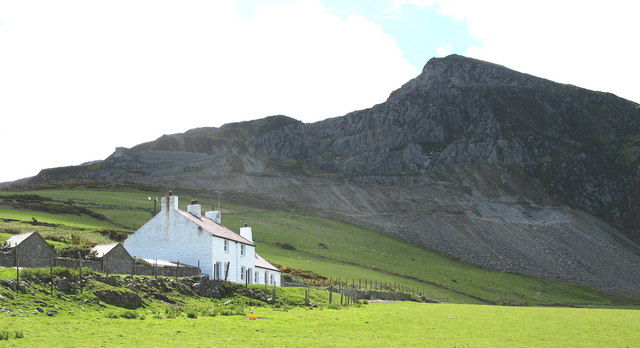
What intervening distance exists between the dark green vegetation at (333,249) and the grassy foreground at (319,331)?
3997 cm

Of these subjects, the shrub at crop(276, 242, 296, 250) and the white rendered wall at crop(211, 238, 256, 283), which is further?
the shrub at crop(276, 242, 296, 250)

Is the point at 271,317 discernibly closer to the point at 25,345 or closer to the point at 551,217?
the point at 25,345

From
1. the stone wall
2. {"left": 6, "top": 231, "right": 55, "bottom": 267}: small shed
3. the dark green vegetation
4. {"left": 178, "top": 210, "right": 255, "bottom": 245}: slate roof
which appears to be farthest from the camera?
the dark green vegetation

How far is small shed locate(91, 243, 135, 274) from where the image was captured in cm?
4451

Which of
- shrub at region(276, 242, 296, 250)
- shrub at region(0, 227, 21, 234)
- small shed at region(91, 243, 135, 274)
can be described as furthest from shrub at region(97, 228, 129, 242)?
small shed at region(91, 243, 135, 274)

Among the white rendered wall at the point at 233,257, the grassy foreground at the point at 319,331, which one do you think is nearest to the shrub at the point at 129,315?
the grassy foreground at the point at 319,331

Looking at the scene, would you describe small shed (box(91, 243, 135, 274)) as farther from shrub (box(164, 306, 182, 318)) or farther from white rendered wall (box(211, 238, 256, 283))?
white rendered wall (box(211, 238, 256, 283))

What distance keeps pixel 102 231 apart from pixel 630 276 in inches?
4586

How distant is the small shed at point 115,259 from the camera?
4451cm

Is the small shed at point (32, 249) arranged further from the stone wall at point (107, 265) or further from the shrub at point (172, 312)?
the shrub at point (172, 312)

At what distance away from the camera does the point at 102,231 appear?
8694cm

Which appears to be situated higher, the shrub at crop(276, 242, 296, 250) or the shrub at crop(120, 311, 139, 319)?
the shrub at crop(120, 311, 139, 319)

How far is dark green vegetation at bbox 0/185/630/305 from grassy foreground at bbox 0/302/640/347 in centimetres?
3997

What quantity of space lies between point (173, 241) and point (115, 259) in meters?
13.7
